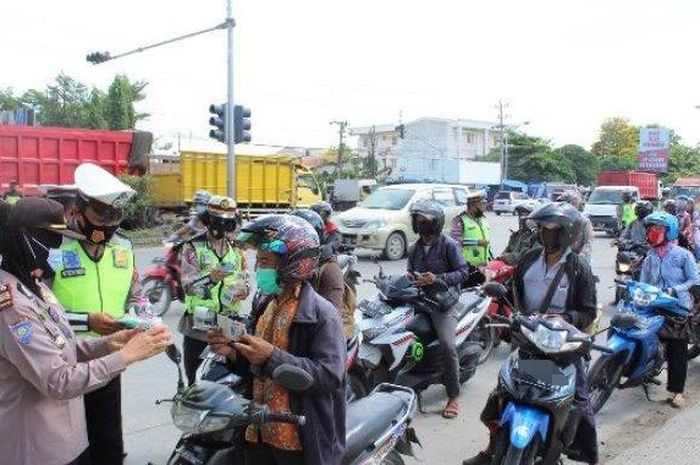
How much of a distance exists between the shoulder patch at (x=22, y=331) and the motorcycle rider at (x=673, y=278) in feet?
16.7

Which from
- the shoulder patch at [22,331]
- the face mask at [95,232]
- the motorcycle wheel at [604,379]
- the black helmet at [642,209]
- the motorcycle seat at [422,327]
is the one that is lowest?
the motorcycle wheel at [604,379]

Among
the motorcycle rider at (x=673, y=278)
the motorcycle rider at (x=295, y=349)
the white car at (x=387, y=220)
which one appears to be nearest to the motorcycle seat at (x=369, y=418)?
the motorcycle rider at (x=295, y=349)

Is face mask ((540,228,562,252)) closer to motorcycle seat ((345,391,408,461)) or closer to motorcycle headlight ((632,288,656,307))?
motorcycle seat ((345,391,408,461))

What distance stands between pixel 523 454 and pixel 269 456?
1.57 meters

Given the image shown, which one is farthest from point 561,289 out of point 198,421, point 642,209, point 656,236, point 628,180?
point 628,180

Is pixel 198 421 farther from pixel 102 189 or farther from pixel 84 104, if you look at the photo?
pixel 84 104

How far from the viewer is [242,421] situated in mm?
2664

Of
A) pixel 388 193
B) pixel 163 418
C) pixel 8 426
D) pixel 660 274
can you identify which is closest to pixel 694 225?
pixel 660 274

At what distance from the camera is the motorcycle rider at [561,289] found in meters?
4.30

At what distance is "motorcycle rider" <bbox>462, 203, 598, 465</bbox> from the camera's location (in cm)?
430

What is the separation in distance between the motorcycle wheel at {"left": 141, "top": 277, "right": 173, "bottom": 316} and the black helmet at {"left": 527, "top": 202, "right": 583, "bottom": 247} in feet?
20.5

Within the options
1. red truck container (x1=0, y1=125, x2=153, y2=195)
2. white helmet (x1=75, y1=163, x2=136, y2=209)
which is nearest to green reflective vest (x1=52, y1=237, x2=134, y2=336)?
white helmet (x1=75, y1=163, x2=136, y2=209)

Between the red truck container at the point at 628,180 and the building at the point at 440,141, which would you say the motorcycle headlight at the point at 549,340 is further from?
the building at the point at 440,141

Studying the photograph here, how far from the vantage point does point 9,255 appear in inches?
102
